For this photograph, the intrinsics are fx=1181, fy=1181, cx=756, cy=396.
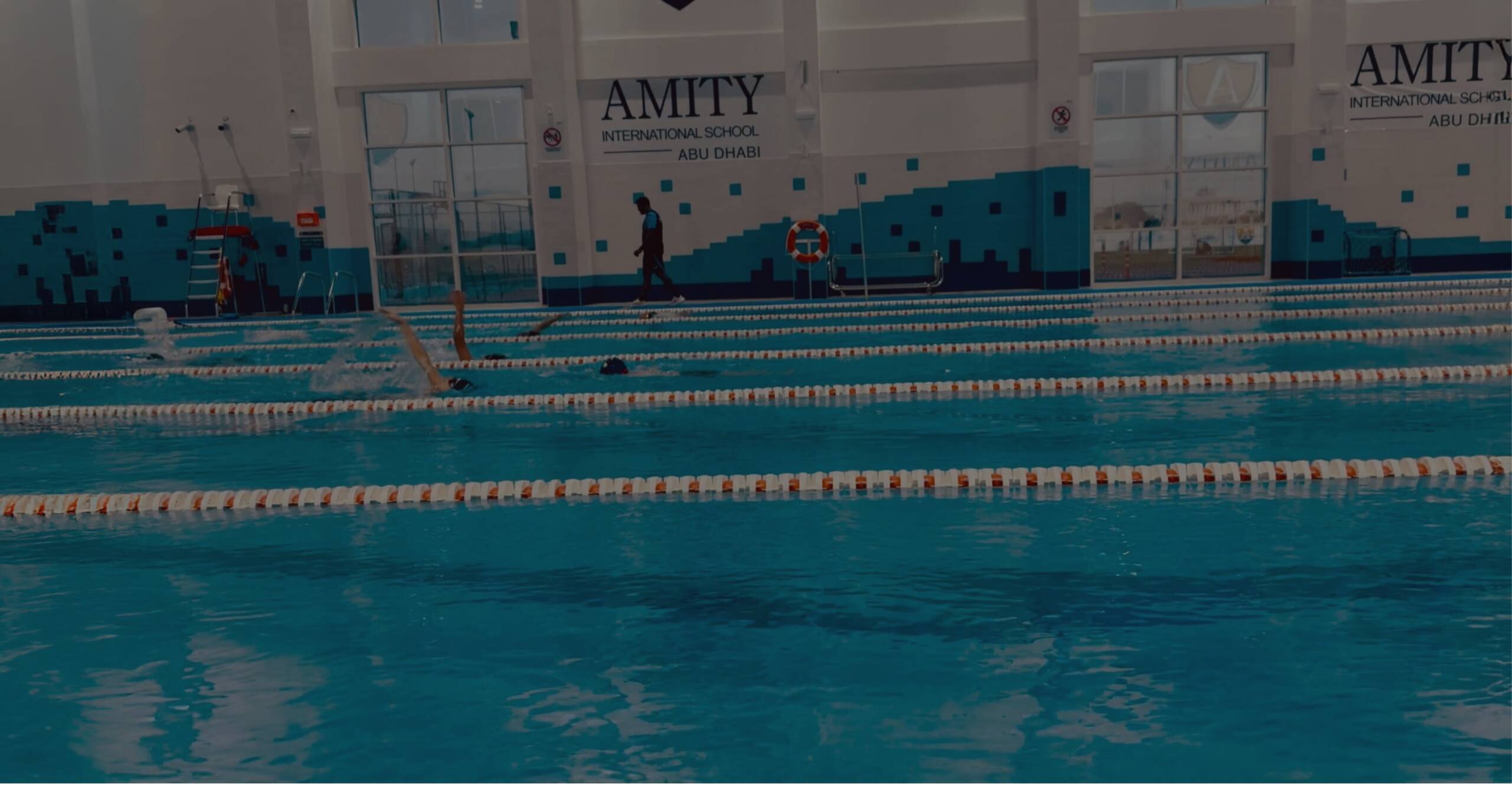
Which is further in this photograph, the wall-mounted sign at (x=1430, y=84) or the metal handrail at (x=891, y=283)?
the metal handrail at (x=891, y=283)

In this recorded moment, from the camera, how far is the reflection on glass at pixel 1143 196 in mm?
13688

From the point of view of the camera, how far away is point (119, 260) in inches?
553

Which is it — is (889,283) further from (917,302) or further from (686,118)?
(686,118)

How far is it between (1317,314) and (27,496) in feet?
28.7

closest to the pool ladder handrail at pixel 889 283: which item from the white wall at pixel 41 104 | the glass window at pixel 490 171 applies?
the glass window at pixel 490 171

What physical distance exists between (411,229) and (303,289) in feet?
4.70

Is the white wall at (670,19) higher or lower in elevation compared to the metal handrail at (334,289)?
higher

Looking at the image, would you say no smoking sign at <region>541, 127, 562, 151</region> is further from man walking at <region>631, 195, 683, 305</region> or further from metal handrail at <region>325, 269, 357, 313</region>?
metal handrail at <region>325, 269, 357, 313</region>

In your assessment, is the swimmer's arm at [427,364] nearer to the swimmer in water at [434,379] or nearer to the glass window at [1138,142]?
the swimmer in water at [434,379]

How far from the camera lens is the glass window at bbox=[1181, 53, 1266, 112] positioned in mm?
13297

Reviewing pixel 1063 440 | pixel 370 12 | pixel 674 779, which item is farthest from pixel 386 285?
pixel 674 779

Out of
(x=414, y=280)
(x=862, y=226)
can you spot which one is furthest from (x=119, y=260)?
(x=862, y=226)

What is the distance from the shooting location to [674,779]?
1880mm

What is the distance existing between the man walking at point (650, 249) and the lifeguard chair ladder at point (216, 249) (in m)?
4.57
